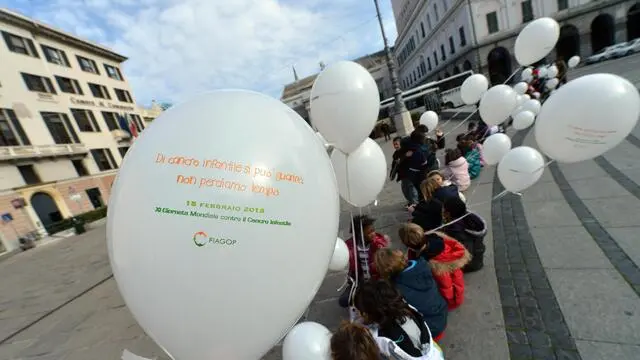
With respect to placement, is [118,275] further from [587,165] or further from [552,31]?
[587,165]

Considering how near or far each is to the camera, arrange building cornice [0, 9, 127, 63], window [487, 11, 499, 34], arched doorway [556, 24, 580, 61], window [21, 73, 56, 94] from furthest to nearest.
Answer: window [487, 11, 499, 34], arched doorway [556, 24, 580, 61], window [21, 73, 56, 94], building cornice [0, 9, 127, 63]

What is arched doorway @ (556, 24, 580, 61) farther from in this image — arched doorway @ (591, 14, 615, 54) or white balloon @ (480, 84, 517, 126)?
white balloon @ (480, 84, 517, 126)

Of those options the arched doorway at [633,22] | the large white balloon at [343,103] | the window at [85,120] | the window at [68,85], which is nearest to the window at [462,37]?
the arched doorway at [633,22]

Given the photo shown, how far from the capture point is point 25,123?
18312 millimetres

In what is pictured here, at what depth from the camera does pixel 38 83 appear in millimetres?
19922

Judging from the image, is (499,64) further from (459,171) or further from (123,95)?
(123,95)

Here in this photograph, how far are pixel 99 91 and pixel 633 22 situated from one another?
49.7 meters

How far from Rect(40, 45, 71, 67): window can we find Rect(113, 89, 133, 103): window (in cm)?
492

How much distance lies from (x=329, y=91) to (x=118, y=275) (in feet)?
6.43

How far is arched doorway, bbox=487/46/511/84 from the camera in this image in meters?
26.6

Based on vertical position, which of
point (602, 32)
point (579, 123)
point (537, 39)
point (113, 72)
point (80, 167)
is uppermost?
point (113, 72)

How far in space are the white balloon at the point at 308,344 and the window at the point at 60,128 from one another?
27157mm

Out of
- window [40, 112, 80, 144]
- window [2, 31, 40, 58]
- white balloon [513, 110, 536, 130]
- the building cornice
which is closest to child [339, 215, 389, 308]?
white balloon [513, 110, 536, 130]

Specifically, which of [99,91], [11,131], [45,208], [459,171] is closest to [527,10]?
[459,171]
